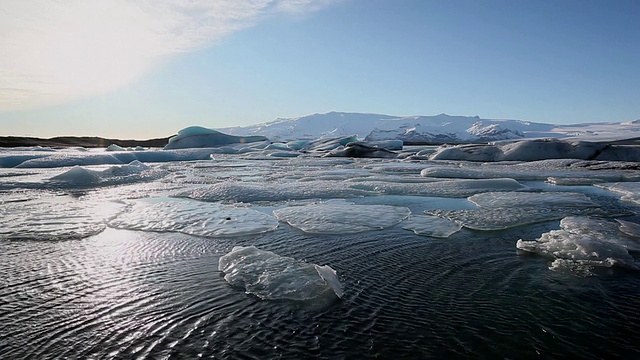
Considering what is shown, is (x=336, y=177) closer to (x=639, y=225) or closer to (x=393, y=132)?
(x=639, y=225)

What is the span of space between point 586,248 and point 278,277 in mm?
2360

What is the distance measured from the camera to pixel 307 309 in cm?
204

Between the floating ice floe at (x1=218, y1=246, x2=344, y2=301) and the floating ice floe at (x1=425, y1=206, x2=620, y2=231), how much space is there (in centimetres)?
215

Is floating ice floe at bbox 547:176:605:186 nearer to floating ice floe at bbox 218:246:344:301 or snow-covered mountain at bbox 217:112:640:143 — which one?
floating ice floe at bbox 218:246:344:301

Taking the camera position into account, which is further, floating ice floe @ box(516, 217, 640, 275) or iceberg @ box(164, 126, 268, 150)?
iceberg @ box(164, 126, 268, 150)

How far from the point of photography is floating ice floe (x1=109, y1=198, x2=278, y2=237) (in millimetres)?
3779

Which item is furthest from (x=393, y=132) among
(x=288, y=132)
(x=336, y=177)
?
(x=336, y=177)

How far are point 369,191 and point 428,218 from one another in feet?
7.68

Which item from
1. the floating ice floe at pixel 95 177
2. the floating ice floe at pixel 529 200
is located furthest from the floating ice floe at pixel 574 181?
the floating ice floe at pixel 95 177

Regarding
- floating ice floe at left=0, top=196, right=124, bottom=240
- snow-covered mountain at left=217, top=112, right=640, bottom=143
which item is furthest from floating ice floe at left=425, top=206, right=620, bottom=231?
snow-covered mountain at left=217, top=112, right=640, bottom=143

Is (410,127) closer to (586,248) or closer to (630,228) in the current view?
(630,228)

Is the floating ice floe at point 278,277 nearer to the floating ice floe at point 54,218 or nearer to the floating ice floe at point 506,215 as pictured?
the floating ice floe at point 54,218

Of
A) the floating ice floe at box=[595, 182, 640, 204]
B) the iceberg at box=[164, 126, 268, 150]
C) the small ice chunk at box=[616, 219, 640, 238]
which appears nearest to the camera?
the small ice chunk at box=[616, 219, 640, 238]

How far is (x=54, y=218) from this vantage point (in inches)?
165
